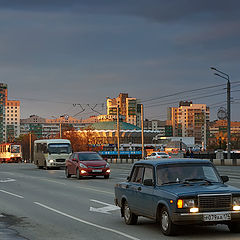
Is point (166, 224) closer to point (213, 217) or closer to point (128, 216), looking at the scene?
point (213, 217)

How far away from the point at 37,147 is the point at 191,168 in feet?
148

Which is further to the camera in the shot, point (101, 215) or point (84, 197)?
point (84, 197)

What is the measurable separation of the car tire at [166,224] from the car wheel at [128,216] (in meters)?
1.70

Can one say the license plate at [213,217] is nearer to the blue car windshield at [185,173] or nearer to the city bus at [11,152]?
the blue car windshield at [185,173]

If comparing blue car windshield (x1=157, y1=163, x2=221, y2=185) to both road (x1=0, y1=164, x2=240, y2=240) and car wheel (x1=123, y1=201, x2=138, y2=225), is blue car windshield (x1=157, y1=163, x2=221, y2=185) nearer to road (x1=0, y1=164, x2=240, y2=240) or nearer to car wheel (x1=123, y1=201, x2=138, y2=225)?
road (x1=0, y1=164, x2=240, y2=240)

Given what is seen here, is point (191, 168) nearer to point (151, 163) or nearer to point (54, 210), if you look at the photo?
point (151, 163)

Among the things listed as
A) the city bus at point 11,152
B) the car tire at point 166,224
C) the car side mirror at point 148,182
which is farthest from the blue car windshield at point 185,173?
the city bus at point 11,152

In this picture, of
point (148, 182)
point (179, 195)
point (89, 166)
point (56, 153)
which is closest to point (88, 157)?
point (89, 166)

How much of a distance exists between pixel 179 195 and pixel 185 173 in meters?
1.07

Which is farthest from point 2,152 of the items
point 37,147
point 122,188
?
point 122,188

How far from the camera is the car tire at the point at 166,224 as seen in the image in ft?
35.3

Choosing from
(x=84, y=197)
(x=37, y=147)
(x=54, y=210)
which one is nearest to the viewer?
(x=54, y=210)

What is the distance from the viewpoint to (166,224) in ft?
36.1

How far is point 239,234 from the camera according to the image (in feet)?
36.5
